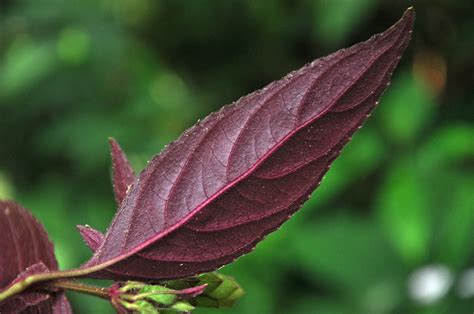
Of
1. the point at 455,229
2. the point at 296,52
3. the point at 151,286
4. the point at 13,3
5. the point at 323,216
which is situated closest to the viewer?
the point at 151,286

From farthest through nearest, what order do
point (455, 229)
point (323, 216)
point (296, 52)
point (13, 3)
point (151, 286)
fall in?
point (296, 52) < point (13, 3) < point (323, 216) < point (455, 229) < point (151, 286)

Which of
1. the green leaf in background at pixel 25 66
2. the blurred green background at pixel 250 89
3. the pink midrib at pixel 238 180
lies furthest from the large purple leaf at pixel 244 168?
the green leaf in background at pixel 25 66

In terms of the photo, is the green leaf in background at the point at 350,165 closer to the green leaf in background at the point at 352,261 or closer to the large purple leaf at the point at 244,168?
the green leaf in background at the point at 352,261

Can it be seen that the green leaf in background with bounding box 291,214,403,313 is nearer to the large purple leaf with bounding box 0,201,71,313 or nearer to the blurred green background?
the blurred green background

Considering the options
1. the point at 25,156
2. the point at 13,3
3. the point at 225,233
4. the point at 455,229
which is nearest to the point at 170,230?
the point at 225,233

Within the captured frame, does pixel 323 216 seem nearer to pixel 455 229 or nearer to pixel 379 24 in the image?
pixel 455 229

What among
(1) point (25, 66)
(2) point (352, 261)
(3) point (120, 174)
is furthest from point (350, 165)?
(3) point (120, 174)

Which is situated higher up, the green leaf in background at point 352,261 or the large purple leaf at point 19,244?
the green leaf in background at point 352,261
